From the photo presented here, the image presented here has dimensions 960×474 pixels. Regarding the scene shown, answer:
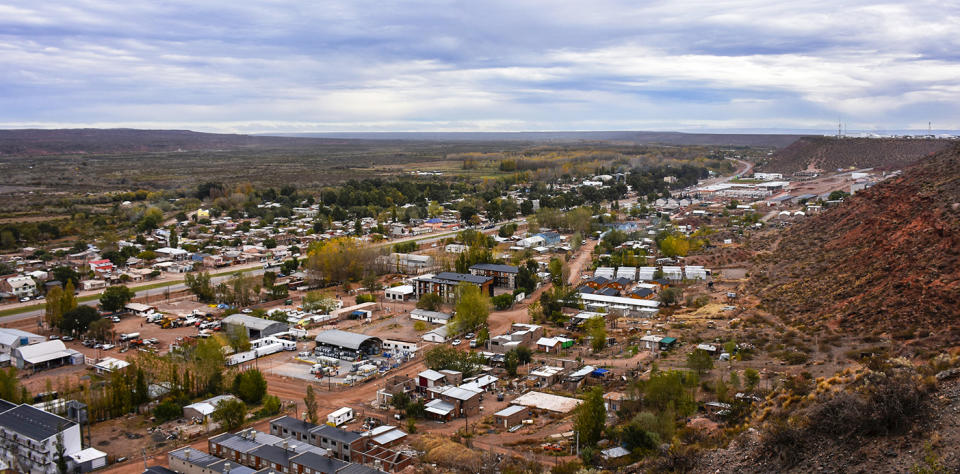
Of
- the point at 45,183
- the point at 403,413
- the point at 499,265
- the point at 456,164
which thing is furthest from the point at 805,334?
the point at 456,164

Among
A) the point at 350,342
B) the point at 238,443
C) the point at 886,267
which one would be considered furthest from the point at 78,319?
the point at 886,267

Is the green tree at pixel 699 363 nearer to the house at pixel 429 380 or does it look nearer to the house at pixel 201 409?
the house at pixel 429 380

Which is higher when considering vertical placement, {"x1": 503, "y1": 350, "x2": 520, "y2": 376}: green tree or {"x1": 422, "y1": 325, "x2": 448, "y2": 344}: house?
{"x1": 503, "y1": 350, "x2": 520, "y2": 376}: green tree

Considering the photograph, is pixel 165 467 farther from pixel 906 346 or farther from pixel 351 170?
pixel 351 170

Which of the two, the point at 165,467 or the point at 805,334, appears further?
the point at 805,334

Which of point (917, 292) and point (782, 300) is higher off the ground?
point (917, 292)

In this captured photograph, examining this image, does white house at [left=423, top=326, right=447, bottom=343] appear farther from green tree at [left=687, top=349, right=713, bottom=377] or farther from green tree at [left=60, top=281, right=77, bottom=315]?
green tree at [left=60, top=281, right=77, bottom=315]

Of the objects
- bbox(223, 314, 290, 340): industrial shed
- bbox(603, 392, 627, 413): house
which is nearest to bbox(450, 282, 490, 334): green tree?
bbox(223, 314, 290, 340): industrial shed
